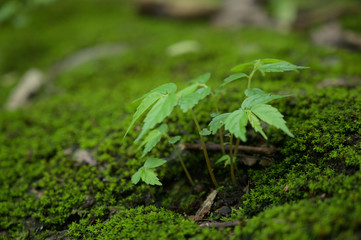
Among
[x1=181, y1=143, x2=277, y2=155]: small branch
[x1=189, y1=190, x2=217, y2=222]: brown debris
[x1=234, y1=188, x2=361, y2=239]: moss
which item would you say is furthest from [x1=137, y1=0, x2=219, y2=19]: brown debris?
[x1=234, y1=188, x2=361, y2=239]: moss

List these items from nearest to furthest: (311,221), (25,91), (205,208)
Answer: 1. (311,221)
2. (205,208)
3. (25,91)

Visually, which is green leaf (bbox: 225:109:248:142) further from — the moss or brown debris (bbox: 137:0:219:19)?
brown debris (bbox: 137:0:219:19)

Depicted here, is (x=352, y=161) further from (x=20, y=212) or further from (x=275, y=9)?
(x=275, y=9)

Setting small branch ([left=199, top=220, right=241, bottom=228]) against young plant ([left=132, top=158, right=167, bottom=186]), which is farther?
young plant ([left=132, top=158, right=167, bottom=186])

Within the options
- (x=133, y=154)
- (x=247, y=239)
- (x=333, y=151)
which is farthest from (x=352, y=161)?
(x=133, y=154)

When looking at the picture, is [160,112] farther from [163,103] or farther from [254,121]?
[254,121]

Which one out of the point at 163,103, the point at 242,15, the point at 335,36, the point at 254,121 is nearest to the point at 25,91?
the point at 163,103
